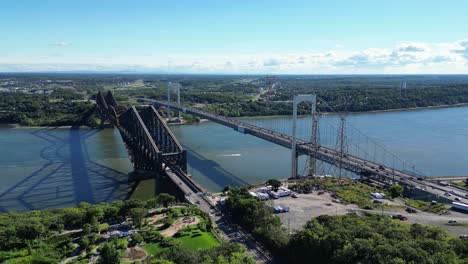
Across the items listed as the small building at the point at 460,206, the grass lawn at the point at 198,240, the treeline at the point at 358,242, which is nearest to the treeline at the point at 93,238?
the grass lawn at the point at 198,240

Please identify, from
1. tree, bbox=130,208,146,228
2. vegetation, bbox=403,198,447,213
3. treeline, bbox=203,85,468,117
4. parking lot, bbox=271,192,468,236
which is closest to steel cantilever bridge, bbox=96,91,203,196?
parking lot, bbox=271,192,468,236

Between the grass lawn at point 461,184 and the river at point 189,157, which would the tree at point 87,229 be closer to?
the river at point 189,157

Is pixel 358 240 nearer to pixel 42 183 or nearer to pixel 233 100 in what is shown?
pixel 42 183

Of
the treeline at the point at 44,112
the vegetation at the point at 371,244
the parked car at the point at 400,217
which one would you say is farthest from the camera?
the treeline at the point at 44,112

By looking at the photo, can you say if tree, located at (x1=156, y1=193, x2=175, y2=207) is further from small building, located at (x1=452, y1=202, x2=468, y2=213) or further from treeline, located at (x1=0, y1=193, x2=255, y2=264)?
small building, located at (x1=452, y1=202, x2=468, y2=213)

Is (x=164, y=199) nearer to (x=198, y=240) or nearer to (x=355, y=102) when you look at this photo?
(x=198, y=240)

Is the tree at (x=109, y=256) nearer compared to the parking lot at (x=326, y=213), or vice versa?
the tree at (x=109, y=256)
